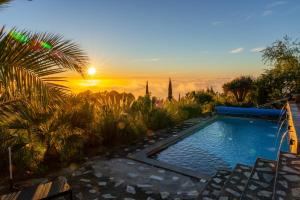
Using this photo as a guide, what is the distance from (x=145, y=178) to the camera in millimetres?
4520

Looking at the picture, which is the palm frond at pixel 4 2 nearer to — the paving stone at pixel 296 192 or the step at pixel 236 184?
the step at pixel 236 184

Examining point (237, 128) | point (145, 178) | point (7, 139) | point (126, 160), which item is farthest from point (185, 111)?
point (7, 139)

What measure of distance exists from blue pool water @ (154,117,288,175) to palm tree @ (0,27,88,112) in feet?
11.6

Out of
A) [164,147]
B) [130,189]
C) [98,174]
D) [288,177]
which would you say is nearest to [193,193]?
[130,189]

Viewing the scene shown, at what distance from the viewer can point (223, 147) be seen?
7203mm

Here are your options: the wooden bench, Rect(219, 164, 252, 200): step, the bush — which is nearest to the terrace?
Rect(219, 164, 252, 200): step

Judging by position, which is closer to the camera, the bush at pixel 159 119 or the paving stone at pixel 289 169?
the paving stone at pixel 289 169

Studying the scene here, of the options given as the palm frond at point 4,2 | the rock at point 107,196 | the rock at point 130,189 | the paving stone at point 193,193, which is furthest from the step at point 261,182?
the palm frond at point 4,2

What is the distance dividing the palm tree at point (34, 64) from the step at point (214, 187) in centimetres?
250

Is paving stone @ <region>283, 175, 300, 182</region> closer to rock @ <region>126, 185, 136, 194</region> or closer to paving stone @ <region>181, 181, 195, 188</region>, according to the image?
paving stone @ <region>181, 181, 195, 188</region>

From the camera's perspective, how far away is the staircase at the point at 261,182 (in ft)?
10.7

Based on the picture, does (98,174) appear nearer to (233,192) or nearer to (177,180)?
(177,180)

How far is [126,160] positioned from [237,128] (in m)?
5.77

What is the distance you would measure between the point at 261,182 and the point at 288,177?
0.36 metres
